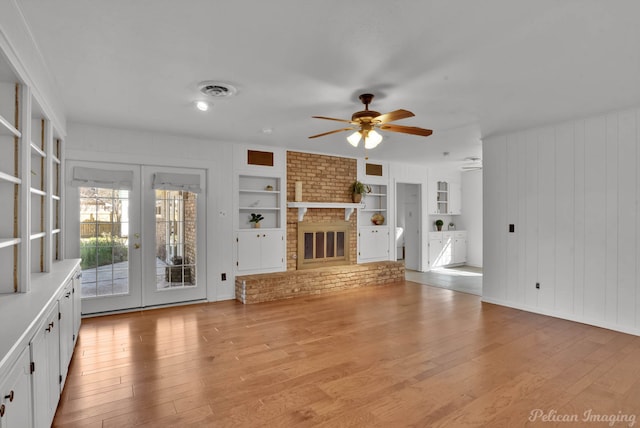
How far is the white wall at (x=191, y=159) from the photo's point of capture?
466cm

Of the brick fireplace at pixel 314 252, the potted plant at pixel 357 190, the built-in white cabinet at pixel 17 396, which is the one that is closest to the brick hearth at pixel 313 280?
the brick fireplace at pixel 314 252

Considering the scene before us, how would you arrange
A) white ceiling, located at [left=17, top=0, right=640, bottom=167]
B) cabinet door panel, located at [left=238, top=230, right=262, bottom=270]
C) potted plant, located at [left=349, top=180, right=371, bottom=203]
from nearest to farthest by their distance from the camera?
white ceiling, located at [left=17, top=0, right=640, bottom=167] < cabinet door panel, located at [left=238, top=230, right=262, bottom=270] < potted plant, located at [left=349, top=180, right=371, bottom=203]

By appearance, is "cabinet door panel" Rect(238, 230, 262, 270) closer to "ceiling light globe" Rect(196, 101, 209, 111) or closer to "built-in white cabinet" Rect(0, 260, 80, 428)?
"ceiling light globe" Rect(196, 101, 209, 111)

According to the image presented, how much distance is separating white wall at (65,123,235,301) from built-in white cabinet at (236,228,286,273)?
0.63 ft

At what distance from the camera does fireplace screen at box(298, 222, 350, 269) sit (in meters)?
6.49

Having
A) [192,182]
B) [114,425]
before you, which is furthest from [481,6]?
[192,182]

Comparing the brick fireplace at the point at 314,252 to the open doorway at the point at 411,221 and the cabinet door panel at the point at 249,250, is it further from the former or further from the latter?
the open doorway at the point at 411,221

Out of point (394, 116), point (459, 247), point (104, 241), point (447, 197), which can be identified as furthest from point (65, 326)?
point (459, 247)

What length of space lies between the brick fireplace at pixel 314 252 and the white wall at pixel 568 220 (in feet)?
6.79

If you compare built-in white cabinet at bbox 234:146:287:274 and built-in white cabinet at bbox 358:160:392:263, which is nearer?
built-in white cabinet at bbox 234:146:287:274

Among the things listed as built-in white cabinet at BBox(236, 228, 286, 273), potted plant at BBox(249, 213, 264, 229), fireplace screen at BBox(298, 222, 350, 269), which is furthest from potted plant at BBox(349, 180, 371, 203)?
potted plant at BBox(249, 213, 264, 229)

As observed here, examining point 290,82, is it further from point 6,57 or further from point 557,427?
point 557,427

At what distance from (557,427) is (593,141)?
3391 millimetres

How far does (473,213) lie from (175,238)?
7108 mm
